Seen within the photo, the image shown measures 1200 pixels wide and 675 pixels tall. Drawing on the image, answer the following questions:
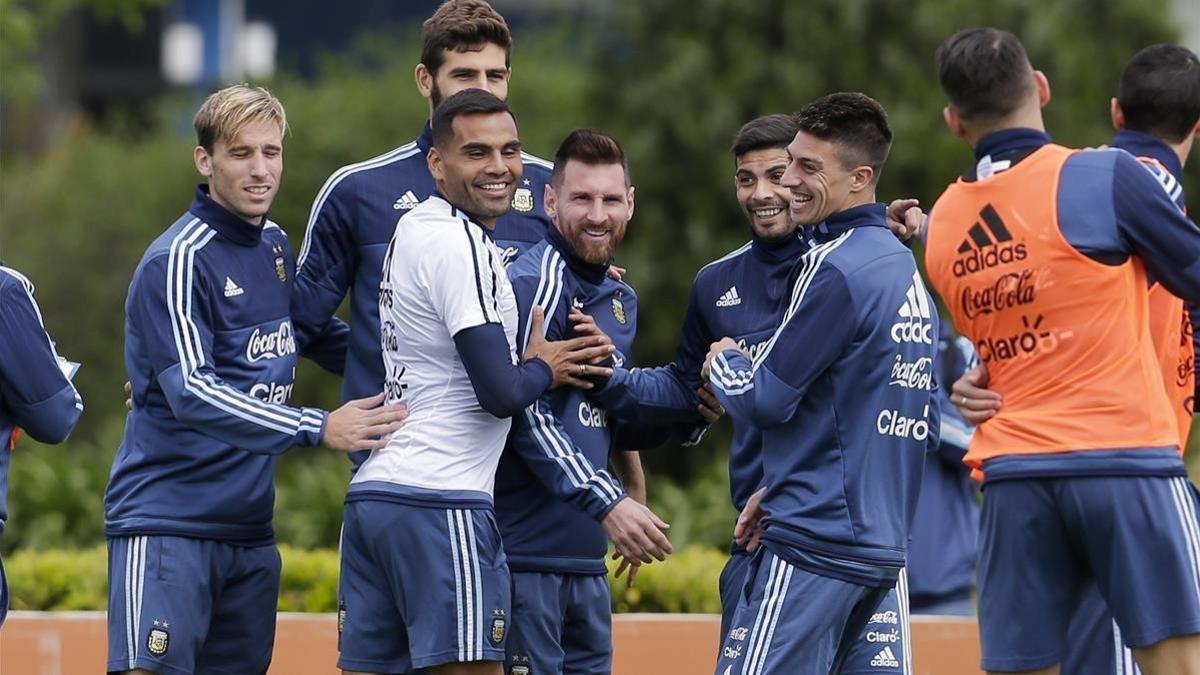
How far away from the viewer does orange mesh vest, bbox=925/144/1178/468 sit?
19.6ft

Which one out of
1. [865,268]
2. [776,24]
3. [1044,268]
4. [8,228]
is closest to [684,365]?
[865,268]

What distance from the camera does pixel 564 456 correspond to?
6.63 metres

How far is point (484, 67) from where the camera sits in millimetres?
7488

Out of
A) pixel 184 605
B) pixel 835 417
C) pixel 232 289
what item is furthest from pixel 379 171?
pixel 835 417

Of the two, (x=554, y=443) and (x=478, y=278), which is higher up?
(x=478, y=278)

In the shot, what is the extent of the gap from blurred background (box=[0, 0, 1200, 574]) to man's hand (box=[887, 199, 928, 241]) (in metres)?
4.78

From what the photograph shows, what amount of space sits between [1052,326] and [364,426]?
227 centimetres

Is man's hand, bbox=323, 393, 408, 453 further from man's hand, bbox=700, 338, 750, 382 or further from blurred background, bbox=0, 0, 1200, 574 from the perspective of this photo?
blurred background, bbox=0, 0, 1200, 574

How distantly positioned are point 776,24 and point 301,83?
867 cm

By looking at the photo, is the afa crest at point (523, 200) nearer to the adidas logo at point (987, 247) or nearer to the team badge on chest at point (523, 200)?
the team badge on chest at point (523, 200)

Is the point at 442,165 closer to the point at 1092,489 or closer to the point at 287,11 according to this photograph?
the point at 1092,489

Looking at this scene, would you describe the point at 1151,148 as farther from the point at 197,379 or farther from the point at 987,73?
the point at 197,379

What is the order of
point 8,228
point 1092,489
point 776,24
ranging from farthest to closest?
point 8,228 → point 776,24 → point 1092,489

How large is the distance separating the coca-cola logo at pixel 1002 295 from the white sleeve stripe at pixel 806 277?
447 millimetres
